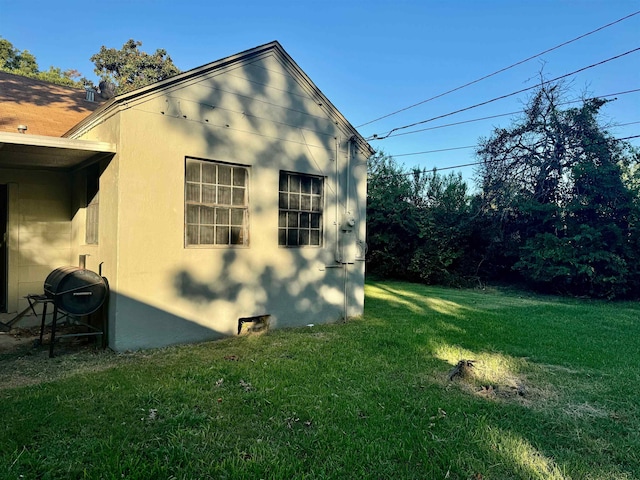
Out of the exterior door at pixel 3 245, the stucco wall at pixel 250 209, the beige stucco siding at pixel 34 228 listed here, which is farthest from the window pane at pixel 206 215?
the exterior door at pixel 3 245

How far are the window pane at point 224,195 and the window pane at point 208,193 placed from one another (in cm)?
10

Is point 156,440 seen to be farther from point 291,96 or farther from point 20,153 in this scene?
point 291,96

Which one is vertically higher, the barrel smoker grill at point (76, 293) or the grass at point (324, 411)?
the barrel smoker grill at point (76, 293)

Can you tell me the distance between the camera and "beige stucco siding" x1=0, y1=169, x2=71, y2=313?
6367mm

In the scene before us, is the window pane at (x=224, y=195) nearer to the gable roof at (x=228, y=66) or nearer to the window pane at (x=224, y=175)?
the window pane at (x=224, y=175)

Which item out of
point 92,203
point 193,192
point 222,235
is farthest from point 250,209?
point 92,203

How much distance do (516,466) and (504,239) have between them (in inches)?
536

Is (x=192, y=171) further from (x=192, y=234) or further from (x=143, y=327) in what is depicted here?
(x=143, y=327)

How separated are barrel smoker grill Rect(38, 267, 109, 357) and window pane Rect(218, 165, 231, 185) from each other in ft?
7.12

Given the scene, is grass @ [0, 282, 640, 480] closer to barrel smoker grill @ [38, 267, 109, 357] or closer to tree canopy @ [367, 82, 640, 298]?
barrel smoker grill @ [38, 267, 109, 357]

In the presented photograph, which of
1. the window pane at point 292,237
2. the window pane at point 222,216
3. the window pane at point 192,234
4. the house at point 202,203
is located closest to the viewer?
the house at point 202,203

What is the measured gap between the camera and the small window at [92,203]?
5.86 m

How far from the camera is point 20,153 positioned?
17.3ft

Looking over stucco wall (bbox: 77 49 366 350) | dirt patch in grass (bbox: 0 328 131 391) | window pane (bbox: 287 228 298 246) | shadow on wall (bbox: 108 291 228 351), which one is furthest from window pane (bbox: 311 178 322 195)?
dirt patch in grass (bbox: 0 328 131 391)
